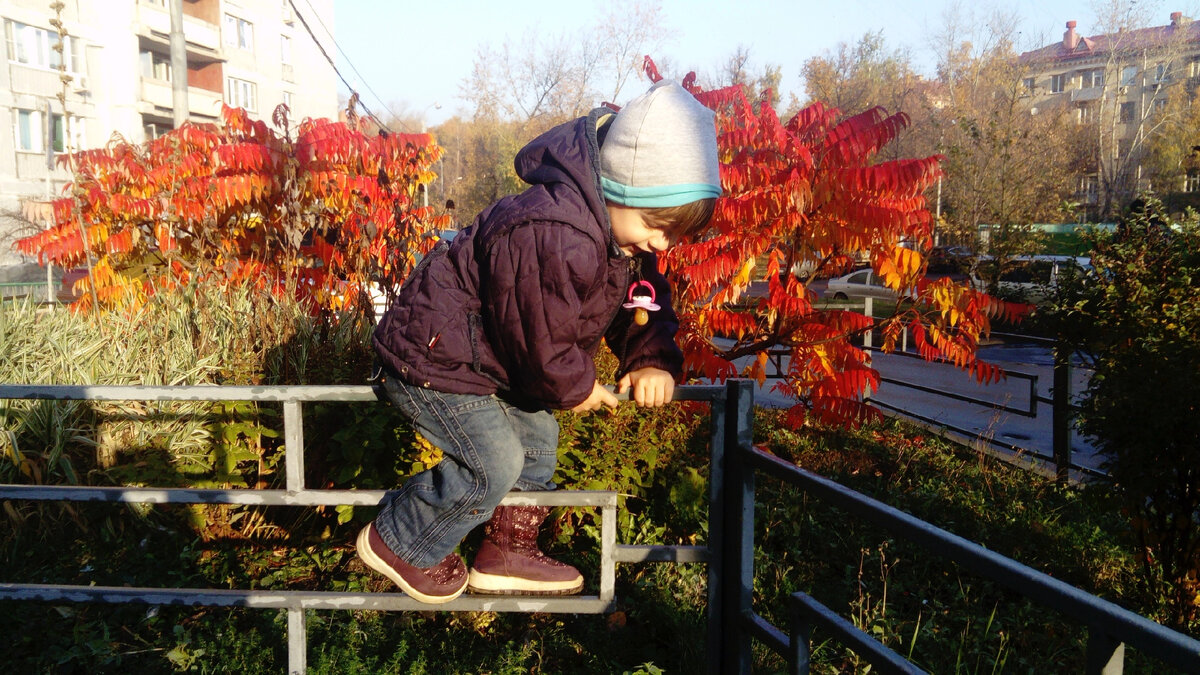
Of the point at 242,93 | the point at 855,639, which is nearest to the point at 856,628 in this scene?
the point at 855,639

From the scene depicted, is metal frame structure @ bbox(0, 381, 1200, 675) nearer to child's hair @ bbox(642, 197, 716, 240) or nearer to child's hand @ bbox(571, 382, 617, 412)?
child's hand @ bbox(571, 382, 617, 412)

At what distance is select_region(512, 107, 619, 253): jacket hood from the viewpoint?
2.26 m

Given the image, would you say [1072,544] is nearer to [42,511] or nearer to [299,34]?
[42,511]

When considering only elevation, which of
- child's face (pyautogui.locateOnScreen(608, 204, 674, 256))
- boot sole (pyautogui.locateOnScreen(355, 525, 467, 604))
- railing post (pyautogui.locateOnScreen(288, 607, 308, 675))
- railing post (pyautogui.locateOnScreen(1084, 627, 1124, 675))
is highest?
child's face (pyautogui.locateOnScreen(608, 204, 674, 256))

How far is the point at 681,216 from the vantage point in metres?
2.35

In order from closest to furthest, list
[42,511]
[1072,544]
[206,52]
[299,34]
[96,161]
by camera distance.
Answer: [42,511] → [1072,544] → [96,161] → [206,52] → [299,34]

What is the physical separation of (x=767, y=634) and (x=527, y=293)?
1.06 m

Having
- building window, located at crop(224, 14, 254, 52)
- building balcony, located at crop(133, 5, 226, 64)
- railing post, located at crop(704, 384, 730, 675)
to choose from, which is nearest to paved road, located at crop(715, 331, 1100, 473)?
railing post, located at crop(704, 384, 730, 675)

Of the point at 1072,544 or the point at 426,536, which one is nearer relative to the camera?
the point at 426,536

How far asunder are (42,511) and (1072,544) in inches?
213

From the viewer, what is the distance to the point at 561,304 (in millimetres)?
2152

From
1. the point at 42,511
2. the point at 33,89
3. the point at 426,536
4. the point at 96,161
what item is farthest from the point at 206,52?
the point at 426,536

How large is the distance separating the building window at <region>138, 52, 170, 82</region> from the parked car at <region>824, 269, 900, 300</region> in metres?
30.4

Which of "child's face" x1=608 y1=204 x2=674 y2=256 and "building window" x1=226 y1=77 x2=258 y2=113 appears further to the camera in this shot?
"building window" x1=226 y1=77 x2=258 y2=113
